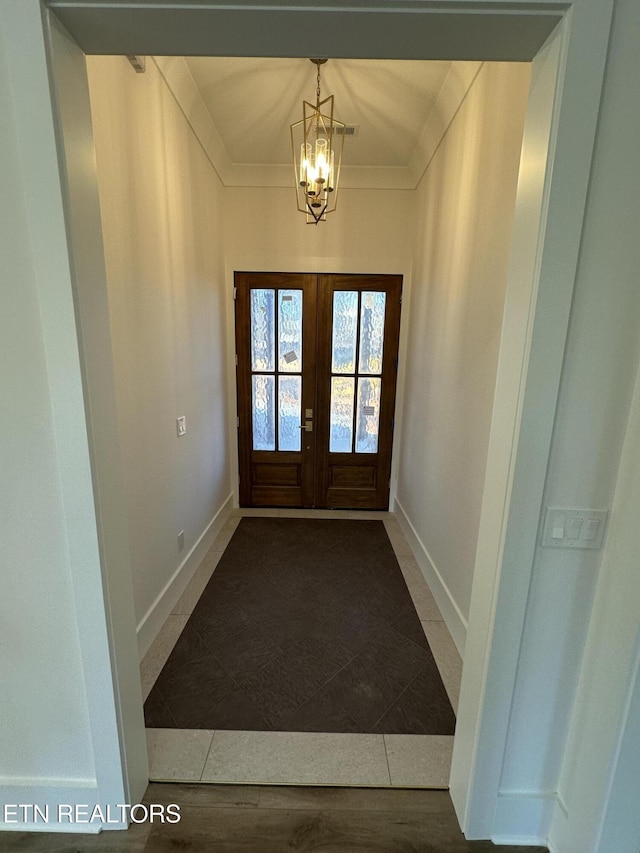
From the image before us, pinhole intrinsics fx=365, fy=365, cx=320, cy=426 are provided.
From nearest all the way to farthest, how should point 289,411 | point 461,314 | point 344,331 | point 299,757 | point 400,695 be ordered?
point 299,757 → point 400,695 → point 461,314 → point 344,331 → point 289,411

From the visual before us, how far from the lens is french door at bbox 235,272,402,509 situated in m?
3.42

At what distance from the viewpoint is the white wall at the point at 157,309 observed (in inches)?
63.6

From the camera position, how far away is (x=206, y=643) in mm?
2025

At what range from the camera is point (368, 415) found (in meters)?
3.64

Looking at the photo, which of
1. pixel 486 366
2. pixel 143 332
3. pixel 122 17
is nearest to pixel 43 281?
pixel 122 17

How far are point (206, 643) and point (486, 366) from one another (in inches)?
82.6

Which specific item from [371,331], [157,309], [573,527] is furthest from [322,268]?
[573,527]

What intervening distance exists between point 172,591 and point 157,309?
1683 mm

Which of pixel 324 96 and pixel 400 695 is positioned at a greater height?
pixel 324 96

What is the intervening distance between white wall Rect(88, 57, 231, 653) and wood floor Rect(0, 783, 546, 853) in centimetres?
75

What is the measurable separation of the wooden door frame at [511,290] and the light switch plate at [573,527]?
5cm

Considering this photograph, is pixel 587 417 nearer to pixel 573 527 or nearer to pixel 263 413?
pixel 573 527

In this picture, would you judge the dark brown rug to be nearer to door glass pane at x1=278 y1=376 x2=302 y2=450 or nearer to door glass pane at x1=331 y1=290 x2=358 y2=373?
door glass pane at x1=278 y1=376 x2=302 y2=450

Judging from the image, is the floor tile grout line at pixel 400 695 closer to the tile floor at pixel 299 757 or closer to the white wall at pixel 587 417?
the tile floor at pixel 299 757
